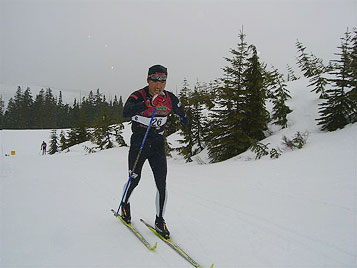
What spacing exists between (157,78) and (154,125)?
32.8 inches

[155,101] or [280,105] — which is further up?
[280,105]

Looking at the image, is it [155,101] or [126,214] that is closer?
[155,101]

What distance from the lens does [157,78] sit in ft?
12.0

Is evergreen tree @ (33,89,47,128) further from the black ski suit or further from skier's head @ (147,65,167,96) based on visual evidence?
skier's head @ (147,65,167,96)

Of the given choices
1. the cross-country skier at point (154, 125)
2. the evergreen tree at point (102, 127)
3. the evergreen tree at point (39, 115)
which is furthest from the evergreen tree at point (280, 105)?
the evergreen tree at point (39, 115)

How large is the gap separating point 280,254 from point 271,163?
553 centimetres

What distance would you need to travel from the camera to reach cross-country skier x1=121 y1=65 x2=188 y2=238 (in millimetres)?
3646

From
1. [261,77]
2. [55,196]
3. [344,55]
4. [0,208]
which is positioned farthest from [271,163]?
[0,208]

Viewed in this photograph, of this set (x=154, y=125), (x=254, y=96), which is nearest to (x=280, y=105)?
(x=254, y=96)

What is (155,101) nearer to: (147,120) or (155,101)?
(155,101)

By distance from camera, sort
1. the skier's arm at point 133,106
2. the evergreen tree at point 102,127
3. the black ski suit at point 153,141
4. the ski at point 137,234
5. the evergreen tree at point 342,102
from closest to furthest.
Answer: the ski at point 137,234 → the skier's arm at point 133,106 → the black ski suit at point 153,141 → the evergreen tree at point 342,102 → the evergreen tree at point 102,127

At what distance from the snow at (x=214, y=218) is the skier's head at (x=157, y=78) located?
2.59 meters

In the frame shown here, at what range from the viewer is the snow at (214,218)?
9.93 feet

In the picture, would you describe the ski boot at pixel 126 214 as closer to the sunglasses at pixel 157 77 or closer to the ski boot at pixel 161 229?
the ski boot at pixel 161 229
